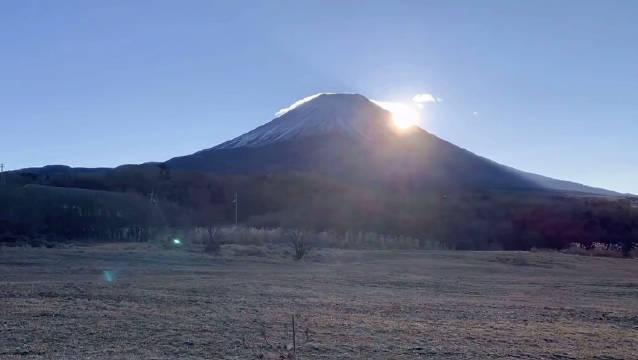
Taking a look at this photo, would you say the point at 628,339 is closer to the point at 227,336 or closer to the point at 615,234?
the point at 227,336

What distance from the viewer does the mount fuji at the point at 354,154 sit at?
147 meters

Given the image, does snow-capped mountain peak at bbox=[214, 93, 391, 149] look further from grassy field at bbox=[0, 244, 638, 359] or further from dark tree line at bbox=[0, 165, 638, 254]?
grassy field at bbox=[0, 244, 638, 359]

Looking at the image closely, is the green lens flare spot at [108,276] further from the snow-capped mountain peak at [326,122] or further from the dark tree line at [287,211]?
the snow-capped mountain peak at [326,122]

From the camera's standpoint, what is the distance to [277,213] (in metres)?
93.7

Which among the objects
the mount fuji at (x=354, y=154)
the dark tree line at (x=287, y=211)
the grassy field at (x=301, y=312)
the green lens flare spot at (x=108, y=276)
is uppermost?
the mount fuji at (x=354, y=154)

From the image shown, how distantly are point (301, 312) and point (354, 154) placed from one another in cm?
14124

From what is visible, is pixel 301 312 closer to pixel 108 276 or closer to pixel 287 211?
pixel 108 276

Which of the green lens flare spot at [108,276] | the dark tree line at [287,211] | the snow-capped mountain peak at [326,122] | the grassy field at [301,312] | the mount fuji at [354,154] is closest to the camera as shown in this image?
the grassy field at [301,312]

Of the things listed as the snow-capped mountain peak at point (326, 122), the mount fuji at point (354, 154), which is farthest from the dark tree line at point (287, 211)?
the snow-capped mountain peak at point (326, 122)

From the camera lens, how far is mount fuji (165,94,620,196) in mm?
147038

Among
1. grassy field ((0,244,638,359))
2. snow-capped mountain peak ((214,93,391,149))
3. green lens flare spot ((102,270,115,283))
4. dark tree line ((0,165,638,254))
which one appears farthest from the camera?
snow-capped mountain peak ((214,93,391,149))

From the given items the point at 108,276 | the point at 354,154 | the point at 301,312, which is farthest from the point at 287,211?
the point at 301,312

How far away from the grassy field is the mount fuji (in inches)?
4231

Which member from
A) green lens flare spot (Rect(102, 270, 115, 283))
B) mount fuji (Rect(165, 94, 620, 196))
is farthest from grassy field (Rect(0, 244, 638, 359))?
mount fuji (Rect(165, 94, 620, 196))
